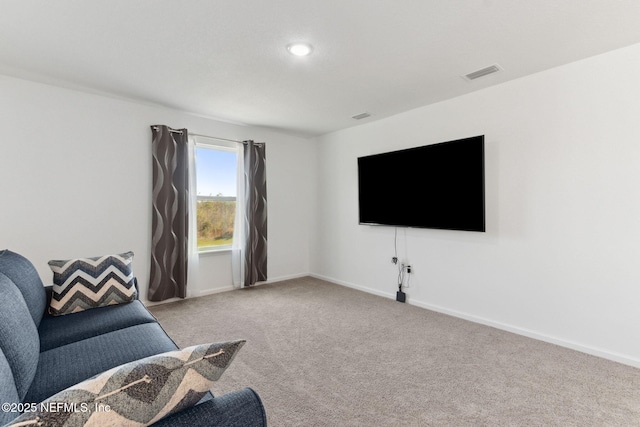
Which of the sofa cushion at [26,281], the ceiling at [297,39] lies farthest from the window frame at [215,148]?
the sofa cushion at [26,281]

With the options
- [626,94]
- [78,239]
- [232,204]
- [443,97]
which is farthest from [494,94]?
[78,239]

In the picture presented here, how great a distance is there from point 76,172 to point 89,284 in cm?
175

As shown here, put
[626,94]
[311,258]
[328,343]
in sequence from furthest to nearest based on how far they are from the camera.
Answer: [311,258] → [328,343] → [626,94]

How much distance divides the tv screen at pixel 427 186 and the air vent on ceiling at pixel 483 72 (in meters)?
0.57

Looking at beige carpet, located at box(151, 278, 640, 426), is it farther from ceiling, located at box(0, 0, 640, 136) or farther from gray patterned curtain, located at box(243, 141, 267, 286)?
ceiling, located at box(0, 0, 640, 136)

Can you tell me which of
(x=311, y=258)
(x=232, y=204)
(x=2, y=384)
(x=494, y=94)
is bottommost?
(x=311, y=258)

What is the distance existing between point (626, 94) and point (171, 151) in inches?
177

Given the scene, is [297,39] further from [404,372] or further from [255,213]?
[255,213]

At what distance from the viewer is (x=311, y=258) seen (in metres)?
5.44

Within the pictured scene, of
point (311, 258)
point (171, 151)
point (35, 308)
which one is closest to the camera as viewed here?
point (35, 308)

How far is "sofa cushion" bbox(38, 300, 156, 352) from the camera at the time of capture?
172 cm

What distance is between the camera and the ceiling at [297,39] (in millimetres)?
1942

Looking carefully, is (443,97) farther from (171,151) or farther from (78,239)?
(78,239)

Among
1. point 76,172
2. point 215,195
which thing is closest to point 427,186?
point 215,195
